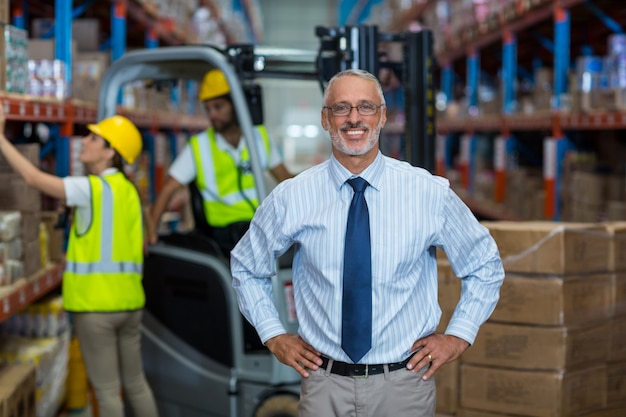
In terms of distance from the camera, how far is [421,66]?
4.70 metres

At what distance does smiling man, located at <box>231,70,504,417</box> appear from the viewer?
264 centimetres

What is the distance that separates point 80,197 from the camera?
4.25 meters

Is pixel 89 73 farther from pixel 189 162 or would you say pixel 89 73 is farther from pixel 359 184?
pixel 359 184

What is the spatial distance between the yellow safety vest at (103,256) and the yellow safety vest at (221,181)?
23.5 inches

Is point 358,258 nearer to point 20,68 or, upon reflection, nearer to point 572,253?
point 572,253

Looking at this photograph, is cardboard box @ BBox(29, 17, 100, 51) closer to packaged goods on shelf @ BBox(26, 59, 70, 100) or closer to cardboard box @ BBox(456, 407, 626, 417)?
packaged goods on shelf @ BBox(26, 59, 70, 100)

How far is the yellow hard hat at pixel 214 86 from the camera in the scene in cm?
484

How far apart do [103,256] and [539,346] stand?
81.5 inches

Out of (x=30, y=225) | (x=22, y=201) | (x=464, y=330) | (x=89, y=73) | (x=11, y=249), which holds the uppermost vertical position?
(x=89, y=73)

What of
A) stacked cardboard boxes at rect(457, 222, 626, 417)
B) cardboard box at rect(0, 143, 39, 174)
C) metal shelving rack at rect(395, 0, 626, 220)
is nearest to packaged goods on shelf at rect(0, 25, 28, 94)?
cardboard box at rect(0, 143, 39, 174)

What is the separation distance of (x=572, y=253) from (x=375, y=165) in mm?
1695

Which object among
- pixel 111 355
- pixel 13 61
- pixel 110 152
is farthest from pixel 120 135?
pixel 111 355

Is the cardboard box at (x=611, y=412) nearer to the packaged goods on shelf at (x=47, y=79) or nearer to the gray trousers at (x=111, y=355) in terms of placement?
the gray trousers at (x=111, y=355)

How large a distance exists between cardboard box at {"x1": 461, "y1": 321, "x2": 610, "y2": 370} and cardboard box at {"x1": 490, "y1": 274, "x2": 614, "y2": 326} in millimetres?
39
